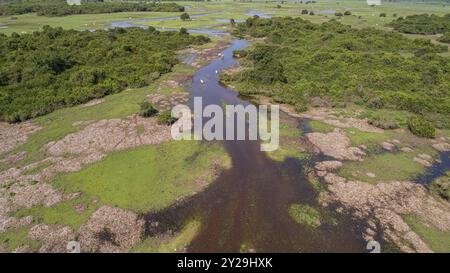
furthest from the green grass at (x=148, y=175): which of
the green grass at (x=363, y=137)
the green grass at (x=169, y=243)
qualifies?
the green grass at (x=363, y=137)

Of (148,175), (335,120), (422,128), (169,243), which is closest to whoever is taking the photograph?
(169,243)

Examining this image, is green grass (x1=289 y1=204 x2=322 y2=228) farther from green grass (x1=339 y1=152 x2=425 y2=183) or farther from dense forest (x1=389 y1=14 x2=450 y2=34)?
dense forest (x1=389 y1=14 x2=450 y2=34)

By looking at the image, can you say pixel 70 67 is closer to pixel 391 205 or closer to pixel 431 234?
pixel 391 205

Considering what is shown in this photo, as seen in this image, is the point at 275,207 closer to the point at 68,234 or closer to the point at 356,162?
the point at 356,162

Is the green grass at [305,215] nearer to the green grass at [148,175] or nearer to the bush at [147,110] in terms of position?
the green grass at [148,175]

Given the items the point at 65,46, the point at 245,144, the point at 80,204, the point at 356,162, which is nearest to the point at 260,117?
the point at 245,144

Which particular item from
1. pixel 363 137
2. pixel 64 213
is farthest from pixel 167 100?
pixel 363 137
